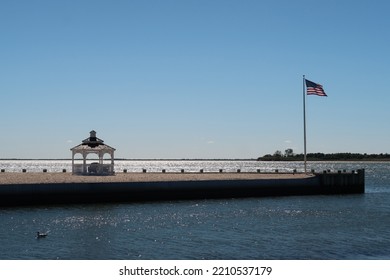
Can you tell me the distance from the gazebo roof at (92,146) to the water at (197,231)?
14103 millimetres

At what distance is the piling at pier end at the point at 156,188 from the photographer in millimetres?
46188

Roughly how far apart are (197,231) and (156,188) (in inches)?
739

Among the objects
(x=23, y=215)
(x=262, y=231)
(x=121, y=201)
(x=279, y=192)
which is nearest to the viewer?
(x=262, y=231)

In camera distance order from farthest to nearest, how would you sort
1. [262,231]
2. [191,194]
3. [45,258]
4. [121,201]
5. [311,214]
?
[191,194]
[121,201]
[311,214]
[262,231]
[45,258]

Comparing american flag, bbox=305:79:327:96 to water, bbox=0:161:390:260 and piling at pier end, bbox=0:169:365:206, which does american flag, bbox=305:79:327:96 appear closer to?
piling at pier end, bbox=0:169:365:206

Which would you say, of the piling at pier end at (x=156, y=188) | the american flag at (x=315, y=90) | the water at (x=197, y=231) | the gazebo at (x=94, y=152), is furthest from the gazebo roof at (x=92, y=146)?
the american flag at (x=315, y=90)

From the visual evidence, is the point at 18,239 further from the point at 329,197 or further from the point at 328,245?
the point at 329,197

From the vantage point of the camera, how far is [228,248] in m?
28.0

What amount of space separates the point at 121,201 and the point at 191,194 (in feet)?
23.9

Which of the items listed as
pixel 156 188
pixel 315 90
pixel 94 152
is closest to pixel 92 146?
pixel 94 152

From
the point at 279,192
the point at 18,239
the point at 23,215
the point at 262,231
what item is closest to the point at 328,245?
the point at 262,231

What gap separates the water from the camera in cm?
2688

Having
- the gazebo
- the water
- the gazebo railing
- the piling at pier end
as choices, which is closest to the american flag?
the piling at pier end

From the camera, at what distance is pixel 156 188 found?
170 ft
